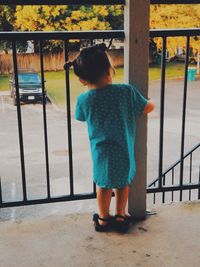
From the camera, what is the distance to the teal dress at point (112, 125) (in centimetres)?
187

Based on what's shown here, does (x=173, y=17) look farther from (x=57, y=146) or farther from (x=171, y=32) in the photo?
(x=171, y=32)

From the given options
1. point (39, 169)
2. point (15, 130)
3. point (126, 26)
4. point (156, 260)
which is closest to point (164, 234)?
point (156, 260)

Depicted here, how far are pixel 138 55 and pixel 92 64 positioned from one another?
292mm

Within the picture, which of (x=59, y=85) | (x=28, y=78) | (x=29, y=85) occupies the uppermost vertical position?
(x=28, y=78)

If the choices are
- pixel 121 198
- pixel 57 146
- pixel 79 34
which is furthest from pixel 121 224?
pixel 57 146

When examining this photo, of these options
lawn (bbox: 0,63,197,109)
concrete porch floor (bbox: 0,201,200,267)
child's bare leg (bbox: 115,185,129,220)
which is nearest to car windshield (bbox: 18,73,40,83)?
lawn (bbox: 0,63,197,109)

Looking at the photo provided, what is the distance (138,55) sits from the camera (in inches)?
78.2

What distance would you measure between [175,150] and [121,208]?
32.7 feet

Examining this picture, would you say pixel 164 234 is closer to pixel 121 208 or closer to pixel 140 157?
pixel 121 208

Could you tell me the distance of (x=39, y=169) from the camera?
10.4 m

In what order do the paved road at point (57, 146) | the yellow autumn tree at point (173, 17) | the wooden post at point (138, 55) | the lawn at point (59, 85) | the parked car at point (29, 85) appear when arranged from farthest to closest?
the lawn at point (59, 85), the parked car at point (29, 85), the yellow autumn tree at point (173, 17), the paved road at point (57, 146), the wooden post at point (138, 55)

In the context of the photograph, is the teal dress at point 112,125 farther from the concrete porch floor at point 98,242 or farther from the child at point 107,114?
the concrete porch floor at point 98,242

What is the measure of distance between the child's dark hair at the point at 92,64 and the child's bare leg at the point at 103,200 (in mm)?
572

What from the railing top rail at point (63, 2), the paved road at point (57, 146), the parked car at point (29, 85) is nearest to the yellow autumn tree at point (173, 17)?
the paved road at point (57, 146)
